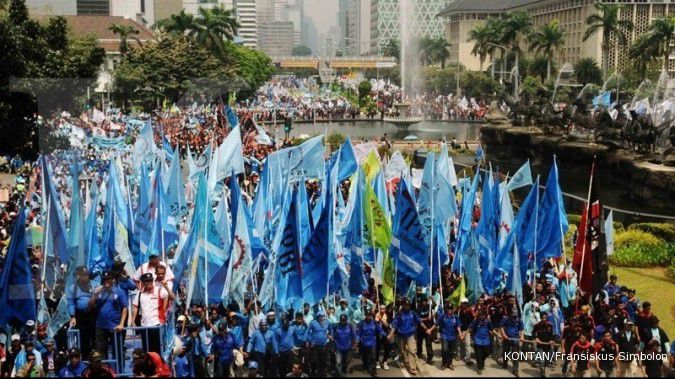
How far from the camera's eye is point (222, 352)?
41.0 ft

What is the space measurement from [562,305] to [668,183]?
646 inches

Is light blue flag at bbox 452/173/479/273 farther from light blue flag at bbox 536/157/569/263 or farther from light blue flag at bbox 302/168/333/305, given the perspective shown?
light blue flag at bbox 302/168/333/305

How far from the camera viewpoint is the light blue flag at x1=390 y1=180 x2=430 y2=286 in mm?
14266

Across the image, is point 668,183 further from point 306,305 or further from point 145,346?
point 145,346

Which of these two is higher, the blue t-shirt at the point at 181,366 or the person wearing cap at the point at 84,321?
the person wearing cap at the point at 84,321

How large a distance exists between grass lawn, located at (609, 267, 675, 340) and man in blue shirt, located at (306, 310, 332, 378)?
7071 millimetres

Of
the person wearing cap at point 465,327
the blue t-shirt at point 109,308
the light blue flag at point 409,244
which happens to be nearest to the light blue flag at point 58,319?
the blue t-shirt at point 109,308

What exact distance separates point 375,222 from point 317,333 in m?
3.05

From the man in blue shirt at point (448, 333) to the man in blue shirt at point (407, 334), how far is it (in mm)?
400

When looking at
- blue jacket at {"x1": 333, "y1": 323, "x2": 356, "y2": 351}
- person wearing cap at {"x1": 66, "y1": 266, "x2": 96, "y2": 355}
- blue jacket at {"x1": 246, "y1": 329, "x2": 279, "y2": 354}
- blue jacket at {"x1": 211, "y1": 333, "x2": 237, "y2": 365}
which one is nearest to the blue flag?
person wearing cap at {"x1": 66, "y1": 266, "x2": 96, "y2": 355}

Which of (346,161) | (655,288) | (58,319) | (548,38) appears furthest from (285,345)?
(548,38)

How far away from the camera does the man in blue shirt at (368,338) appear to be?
42.7ft

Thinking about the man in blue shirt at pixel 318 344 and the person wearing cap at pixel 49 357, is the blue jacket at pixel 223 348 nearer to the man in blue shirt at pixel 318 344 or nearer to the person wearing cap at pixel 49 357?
the man in blue shirt at pixel 318 344

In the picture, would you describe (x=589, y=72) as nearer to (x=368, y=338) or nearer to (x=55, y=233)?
(x=368, y=338)
